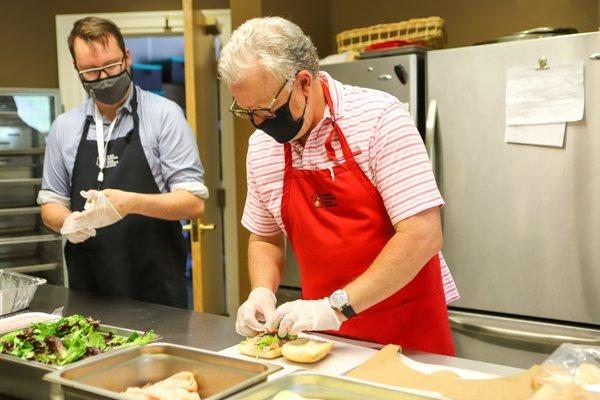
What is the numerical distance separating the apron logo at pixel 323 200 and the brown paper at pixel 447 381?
18.4 inches

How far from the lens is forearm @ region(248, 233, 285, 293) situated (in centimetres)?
195

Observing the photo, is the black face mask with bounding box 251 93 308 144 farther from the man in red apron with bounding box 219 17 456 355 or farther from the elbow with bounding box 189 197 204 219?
the elbow with bounding box 189 197 204 219

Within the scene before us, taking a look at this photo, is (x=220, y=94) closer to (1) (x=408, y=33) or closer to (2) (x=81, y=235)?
(1) (x=408, y=33)

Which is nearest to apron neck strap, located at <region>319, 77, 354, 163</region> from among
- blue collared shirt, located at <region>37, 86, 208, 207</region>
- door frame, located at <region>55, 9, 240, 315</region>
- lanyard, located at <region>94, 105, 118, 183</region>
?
blue collared shirt, located at <region>37, 86, 208, 207</region>

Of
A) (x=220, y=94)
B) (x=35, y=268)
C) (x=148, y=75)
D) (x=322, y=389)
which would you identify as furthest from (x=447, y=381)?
(x=148, y=75)

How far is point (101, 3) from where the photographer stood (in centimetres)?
469

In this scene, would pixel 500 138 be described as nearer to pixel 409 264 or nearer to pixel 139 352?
pixel 409 264

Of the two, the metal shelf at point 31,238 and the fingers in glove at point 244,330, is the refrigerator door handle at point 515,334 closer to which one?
the fingers in glove at point 244,330

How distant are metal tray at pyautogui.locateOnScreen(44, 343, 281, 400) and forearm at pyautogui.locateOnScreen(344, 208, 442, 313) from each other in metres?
0.32

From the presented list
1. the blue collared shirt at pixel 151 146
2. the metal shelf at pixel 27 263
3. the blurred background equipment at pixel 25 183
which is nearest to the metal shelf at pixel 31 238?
the blurred background equipment at pixel 25 183

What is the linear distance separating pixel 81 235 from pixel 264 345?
3.40 feet

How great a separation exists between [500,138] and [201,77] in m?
1.78

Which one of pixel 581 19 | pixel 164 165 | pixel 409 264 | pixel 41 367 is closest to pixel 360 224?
pixel 409 264

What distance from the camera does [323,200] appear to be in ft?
5.96
